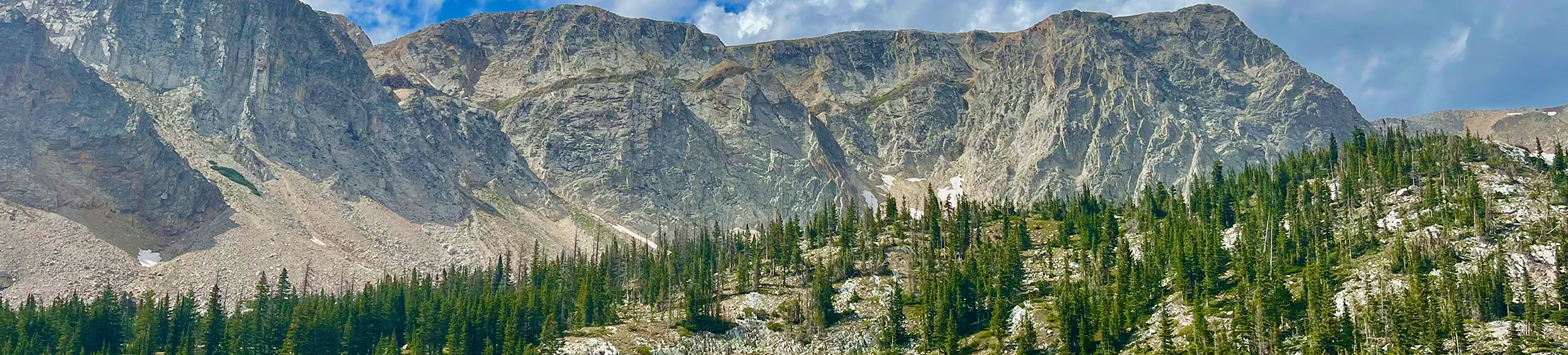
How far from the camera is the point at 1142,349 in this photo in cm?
11288

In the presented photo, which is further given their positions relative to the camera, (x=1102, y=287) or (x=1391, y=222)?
(x=1102, y=287)

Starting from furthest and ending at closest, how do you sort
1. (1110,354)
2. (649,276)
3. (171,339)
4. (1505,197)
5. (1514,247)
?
(649,276), (171,339), (1505,197), (1514,247), (1110,354)

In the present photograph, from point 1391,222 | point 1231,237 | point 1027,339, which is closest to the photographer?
point 1027,339

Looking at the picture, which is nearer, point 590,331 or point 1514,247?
point 1514,247

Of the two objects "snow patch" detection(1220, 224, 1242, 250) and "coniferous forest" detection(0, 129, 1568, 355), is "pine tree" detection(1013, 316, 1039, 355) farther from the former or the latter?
"snow patch" detection(1220, 224, 1242, 250)

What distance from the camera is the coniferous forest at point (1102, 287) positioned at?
107 m

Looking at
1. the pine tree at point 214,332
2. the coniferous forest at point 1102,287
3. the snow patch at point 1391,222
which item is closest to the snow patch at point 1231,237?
the coniferous forest at point 1102,287

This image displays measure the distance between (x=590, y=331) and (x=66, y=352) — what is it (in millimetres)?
61481

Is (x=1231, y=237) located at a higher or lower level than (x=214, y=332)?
higher

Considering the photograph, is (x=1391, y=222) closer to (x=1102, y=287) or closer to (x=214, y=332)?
(x=1102, y=287)

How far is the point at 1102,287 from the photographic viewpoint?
451 ft

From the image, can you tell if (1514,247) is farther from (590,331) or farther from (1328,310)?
(590,331)

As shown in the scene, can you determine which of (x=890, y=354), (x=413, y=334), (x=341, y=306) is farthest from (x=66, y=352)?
(x=890, y=354)

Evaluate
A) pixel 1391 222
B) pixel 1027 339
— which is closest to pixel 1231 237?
pixel 1391 222
